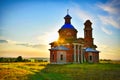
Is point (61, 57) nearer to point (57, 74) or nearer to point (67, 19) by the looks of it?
point (67, 19)

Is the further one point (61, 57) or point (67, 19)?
point (67, 19)

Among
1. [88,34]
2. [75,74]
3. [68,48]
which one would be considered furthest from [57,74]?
[88,34]

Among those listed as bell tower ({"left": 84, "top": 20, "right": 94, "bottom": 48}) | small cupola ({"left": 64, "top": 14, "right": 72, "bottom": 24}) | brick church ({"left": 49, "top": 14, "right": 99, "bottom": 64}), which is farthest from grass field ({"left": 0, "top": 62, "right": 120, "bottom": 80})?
bell tower ({"left": 84, "top": 20, "right": 94, "bottom": 48})

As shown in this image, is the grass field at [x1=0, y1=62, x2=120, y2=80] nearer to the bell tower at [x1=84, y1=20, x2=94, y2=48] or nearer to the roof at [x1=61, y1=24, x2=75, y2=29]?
the roof at [x1=61, y1=24, x2=75, y2=29]

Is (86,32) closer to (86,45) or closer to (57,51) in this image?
(86,45)

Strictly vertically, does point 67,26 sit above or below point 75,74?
above

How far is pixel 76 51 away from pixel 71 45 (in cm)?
149

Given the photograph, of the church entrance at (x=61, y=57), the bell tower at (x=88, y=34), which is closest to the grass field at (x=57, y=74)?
the church entrance at (x=61, y=57)

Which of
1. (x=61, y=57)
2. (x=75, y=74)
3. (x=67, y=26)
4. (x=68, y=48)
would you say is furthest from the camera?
(x=67, y=26)

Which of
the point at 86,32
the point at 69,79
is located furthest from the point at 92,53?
the point at 69,79

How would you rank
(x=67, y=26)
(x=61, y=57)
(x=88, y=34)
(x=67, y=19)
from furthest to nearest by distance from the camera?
(x=88, y=34), (x=67, y=19), (x=67, y=26), (x=61, y=57)

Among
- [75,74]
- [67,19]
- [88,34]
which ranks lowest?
[75,74]

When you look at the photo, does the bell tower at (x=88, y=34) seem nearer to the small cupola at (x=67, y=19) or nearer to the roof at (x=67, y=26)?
the small cupola at (x=67, y=19)

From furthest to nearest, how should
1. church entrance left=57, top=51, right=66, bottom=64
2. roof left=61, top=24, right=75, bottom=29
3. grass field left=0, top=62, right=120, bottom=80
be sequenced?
roof left=61, top=24, right=75, bottom=29
church entrance left=57, top=51, right=66, bottom=64
grass field left=0, top=62, right=120, bottom=80
